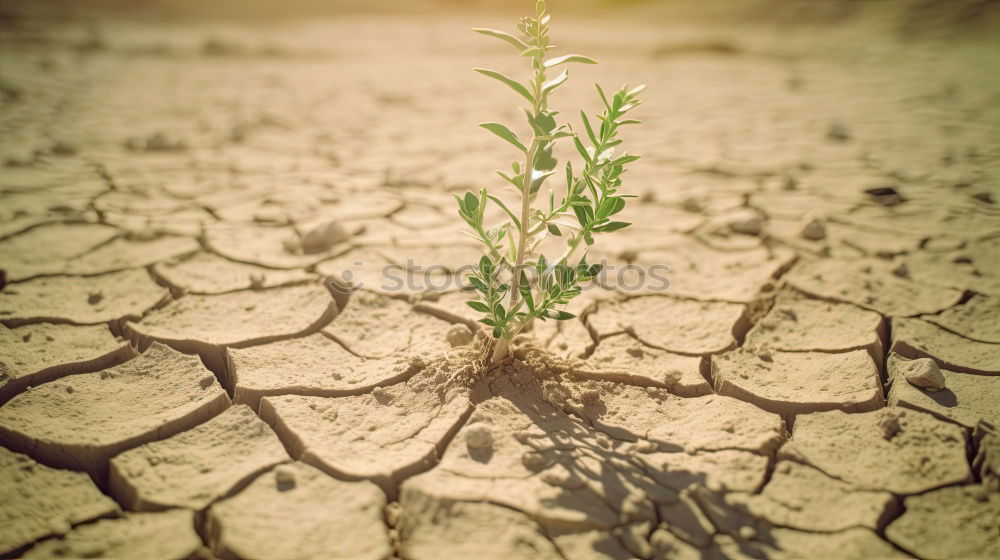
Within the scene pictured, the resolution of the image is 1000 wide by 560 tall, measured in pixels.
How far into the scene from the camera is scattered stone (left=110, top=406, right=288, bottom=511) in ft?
3.87

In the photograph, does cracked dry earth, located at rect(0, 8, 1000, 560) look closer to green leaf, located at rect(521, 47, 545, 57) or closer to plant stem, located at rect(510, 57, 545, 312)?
plant stem, located at rect(510, 57, 545, 312)

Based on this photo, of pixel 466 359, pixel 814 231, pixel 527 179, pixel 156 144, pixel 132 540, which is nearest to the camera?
pixel 132 540

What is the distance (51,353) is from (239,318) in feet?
1.53

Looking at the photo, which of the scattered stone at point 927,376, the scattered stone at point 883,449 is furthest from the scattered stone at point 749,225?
the scattered stone at point 883,449

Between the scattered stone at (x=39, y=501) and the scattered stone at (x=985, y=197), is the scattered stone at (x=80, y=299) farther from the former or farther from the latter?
the scattered stone at (x=985, y=197)

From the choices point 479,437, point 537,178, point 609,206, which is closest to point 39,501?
point 479,437

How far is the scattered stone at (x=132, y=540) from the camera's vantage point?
42.0 inches

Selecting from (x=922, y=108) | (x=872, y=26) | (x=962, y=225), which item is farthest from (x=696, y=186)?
(x=872, y=26)

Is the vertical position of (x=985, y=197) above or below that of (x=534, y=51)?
below

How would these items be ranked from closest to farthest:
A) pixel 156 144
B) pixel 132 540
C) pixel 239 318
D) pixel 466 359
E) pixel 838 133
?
pixel 132 540 → pixel 466 359 → pixel 239 318 → pixel 156 144 → pixel 838 133

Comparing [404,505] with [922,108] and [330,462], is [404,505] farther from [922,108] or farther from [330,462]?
[922,108]

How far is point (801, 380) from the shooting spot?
1.57 metres

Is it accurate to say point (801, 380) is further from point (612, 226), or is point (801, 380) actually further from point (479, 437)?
point (479, 437)

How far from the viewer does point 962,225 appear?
2283mm
